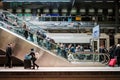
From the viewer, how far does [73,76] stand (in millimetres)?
16328

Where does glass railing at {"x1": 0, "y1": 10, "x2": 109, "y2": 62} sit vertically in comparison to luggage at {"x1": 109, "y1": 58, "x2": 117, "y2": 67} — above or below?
above

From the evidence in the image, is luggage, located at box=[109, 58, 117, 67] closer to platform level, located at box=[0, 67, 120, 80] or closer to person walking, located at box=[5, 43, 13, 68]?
platform level, located at box=[0, 67, 120, 80]

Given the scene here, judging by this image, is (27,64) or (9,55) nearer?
(27,64)

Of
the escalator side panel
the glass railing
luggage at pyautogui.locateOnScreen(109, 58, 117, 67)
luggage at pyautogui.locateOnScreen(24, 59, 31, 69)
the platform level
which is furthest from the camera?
luggage at pyautogui.locateOnScreen(109, 58, 117, 67)

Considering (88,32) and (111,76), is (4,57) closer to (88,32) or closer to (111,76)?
(111,76)

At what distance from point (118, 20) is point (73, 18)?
8817 mm

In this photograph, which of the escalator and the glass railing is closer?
the escalator

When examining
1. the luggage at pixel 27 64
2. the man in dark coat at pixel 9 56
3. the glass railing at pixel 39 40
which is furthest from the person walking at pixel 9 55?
the glass railing at pixel 39 40

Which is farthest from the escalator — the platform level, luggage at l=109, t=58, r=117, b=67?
the platform level

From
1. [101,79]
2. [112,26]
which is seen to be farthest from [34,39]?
[112,26]

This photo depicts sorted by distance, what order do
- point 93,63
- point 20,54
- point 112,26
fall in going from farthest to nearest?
point 112,26
point 93,63
point 20,54

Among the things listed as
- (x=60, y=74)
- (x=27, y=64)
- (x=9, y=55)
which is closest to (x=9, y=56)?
(x=9, y=55)

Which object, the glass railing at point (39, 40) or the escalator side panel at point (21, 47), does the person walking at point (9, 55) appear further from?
the glass railing at point (39, 40)

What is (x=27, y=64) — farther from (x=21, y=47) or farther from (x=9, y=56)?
(x=21, y=47)
